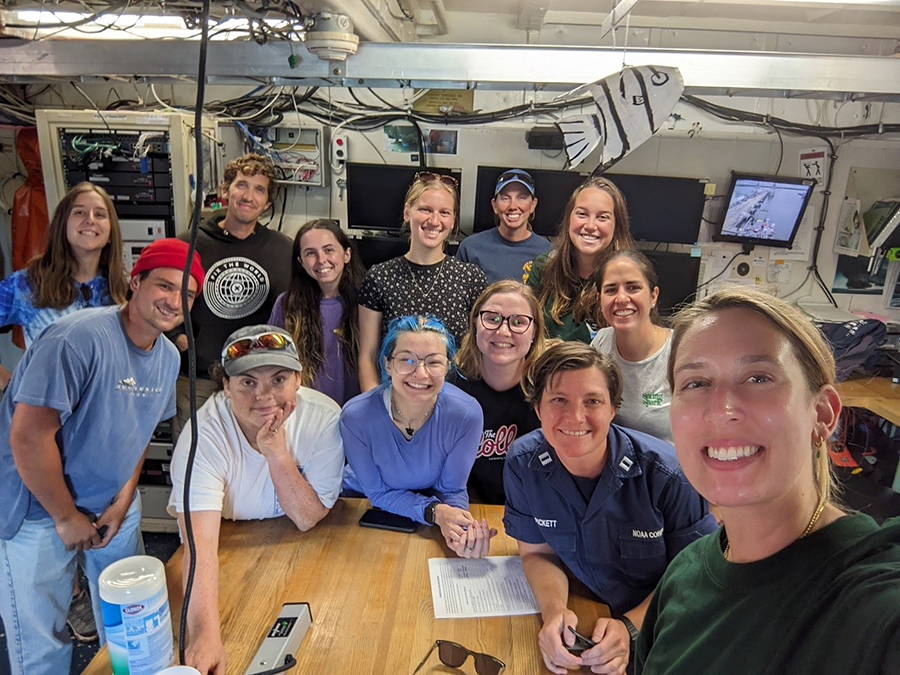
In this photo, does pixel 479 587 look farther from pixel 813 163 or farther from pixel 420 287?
pixel 813 163

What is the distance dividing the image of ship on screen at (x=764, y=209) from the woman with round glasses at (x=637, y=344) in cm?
189

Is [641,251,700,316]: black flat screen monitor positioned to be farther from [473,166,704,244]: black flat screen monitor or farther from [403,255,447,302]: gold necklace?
[403,255,447,302]: gold necklace

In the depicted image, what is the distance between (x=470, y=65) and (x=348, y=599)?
150 centimetres

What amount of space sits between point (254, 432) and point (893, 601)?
1.39 meters

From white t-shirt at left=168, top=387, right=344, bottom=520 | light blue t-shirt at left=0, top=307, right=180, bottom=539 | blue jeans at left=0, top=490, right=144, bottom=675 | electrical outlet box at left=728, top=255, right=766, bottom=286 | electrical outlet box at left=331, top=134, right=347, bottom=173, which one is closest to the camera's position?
white t-shirt at left=168, top=387, right=344, bottom=520

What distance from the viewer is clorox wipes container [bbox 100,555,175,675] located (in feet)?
3.27

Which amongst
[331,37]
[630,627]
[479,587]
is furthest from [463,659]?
[331,37]

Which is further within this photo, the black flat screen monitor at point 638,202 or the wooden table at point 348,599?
the black flat screen monitor at point 638,202

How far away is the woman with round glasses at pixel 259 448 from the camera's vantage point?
1.41m

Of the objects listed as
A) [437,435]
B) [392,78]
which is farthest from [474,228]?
[437,435]

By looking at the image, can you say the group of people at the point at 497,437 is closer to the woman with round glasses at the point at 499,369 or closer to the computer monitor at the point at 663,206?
the woman with round glasses at the point at 499,369

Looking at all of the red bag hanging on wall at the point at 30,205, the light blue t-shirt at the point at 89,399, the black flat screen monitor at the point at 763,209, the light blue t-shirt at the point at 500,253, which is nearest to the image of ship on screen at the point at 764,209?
the black flat screen monitor at the point at 763,209

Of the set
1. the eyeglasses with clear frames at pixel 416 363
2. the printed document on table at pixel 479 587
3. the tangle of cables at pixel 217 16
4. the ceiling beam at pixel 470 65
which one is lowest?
the printed document on table at pixel 479 587

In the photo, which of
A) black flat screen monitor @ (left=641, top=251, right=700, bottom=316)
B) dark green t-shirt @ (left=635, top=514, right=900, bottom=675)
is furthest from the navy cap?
dark green t-shirt @ (left=635, top=514, right=900, bottom=675)
